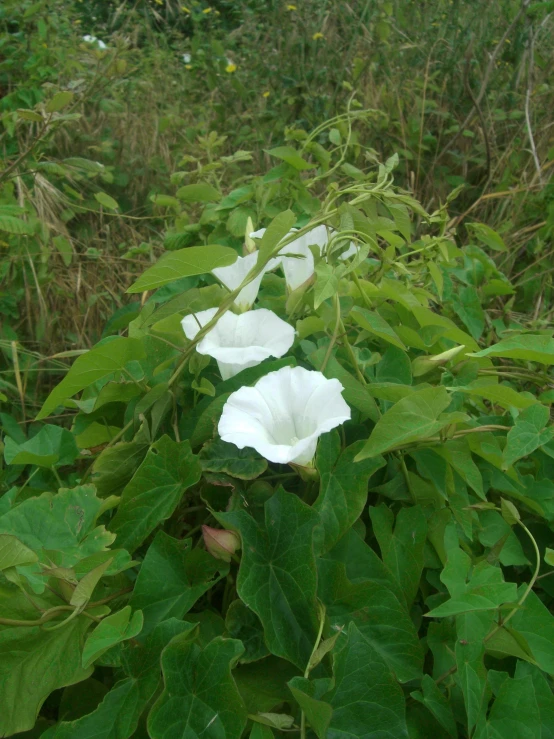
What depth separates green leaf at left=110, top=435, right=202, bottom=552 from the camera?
76 centimetres

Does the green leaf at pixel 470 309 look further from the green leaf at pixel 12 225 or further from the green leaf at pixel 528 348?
the green leaf at pixel 12 225

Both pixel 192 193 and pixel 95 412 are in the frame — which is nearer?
pixel 95 412

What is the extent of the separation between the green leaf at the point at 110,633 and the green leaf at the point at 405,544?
Answer: 289 mm

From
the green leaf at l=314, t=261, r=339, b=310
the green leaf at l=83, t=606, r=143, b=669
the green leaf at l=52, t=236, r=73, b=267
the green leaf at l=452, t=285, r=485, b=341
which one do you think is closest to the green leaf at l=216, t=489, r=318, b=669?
the green leaf at l=83, t=606, r=143, b=669

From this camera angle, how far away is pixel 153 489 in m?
0.77

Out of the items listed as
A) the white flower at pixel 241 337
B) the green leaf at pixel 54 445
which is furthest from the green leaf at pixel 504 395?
the green leaf at pixel 54 445

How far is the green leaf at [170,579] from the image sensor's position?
2.33ft

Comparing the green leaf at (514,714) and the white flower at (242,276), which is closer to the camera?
the green leaf at (514,714)

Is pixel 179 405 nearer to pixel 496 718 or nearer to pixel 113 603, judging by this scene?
pixel 113 603

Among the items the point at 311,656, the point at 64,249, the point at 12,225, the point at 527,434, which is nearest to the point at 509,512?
the point at 527,434

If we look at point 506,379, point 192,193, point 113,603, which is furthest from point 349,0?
point 113,603

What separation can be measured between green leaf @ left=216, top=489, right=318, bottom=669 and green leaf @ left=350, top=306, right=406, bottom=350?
26cm

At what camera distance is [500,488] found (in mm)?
876

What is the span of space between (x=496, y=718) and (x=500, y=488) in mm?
292
